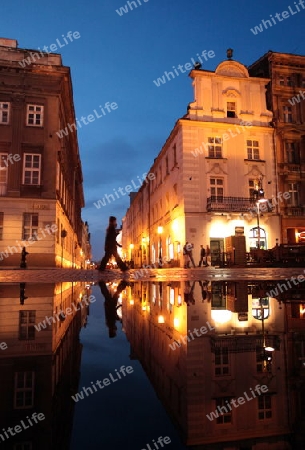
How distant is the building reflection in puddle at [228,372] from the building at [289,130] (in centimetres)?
2799

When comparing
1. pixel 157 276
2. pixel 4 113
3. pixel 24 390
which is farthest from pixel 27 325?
pixel 4 113

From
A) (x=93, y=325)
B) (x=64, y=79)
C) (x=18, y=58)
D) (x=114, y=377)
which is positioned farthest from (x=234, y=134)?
(x=114, y=377)

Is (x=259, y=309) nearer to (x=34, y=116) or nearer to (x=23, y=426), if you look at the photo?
(x=23, y=426)

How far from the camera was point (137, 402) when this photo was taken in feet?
8.46

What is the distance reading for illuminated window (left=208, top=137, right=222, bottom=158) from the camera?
31.3 m

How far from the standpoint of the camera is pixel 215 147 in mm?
31422

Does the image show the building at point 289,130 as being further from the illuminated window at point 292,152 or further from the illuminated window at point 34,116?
the illuminated window at point 34,116

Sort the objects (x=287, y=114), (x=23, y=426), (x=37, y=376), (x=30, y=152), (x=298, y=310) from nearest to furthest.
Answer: (x=23, y=426)
(x=37, y=376)
(x=298, y=310)
(x=30, y=152)
(x=287, y=114)

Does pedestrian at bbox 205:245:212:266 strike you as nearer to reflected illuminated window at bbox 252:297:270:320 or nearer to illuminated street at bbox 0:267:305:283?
illuminated street at bbox 0:267:305:283

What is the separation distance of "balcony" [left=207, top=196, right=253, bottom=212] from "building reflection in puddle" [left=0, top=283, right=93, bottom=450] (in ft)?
80.3

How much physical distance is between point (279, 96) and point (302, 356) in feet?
115

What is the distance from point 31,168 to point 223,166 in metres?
15.6

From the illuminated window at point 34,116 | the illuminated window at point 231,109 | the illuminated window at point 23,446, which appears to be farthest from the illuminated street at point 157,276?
the illuminated window at point 231,109

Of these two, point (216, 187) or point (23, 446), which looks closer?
point (23, 446)
